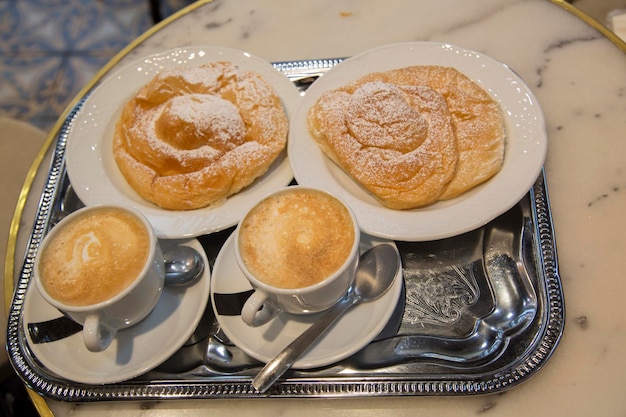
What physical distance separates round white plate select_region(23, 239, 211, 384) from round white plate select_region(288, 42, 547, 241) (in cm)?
35

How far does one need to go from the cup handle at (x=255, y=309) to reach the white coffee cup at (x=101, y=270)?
202 mm

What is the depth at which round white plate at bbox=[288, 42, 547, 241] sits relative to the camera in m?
Answer: 1.08

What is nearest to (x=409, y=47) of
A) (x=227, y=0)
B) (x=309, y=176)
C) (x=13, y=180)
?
(x=309, y=176)

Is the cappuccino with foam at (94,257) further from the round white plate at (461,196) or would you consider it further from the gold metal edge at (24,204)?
the round white plate at (461,196)

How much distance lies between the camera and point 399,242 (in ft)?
3.85

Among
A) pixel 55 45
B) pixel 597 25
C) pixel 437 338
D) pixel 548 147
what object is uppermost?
pixel 597 25

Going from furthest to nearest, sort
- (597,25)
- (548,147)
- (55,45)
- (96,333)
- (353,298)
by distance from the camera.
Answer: (55,45)
(597,25)
(548,147)
(353,298)
(96,333)

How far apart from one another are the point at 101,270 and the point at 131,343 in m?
0.17

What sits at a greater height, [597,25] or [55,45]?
[597,25]

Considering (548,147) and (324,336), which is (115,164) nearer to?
(324,336)

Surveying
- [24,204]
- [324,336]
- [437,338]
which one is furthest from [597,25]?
[24,204]

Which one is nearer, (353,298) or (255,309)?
(255,309)

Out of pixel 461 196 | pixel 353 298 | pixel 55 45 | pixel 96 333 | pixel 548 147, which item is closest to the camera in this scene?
pixel 96 333

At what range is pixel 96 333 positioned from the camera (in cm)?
91
